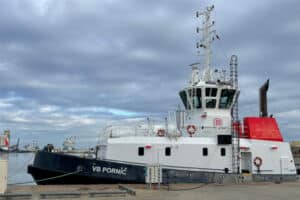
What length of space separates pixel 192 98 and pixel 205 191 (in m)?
4.46

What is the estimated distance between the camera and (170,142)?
14016 millimetres

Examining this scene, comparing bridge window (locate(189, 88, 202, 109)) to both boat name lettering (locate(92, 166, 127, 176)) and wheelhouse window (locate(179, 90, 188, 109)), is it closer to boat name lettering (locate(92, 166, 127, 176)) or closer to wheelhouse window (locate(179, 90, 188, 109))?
wheelhouse window (locate(179, 90, 188, 109))

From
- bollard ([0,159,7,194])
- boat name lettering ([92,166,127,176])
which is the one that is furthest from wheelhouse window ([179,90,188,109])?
bollard ([0,159,7,194])

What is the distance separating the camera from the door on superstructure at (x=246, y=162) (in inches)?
592

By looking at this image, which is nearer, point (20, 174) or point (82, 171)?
point (82, 171)

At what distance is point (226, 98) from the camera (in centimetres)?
1549

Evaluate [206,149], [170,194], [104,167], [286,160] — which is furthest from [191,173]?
[286,160]

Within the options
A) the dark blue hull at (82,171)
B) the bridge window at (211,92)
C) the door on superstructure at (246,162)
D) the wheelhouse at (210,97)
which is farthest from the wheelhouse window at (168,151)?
the door on superstructure at (246,162)

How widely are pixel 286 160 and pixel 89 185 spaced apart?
8.11 meters

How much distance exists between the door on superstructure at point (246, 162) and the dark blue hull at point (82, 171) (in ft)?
14.3

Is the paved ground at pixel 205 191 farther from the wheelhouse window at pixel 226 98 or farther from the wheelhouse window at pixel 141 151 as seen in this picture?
the wheelhouse window at pixel 226 98

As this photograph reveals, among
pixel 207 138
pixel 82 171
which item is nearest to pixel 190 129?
pixel 207 138

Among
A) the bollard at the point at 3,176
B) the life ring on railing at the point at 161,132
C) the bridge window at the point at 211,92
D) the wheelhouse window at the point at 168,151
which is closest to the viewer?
the bollard at the point at 3,176

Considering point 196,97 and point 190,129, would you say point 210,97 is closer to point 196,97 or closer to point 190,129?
point 196,97
